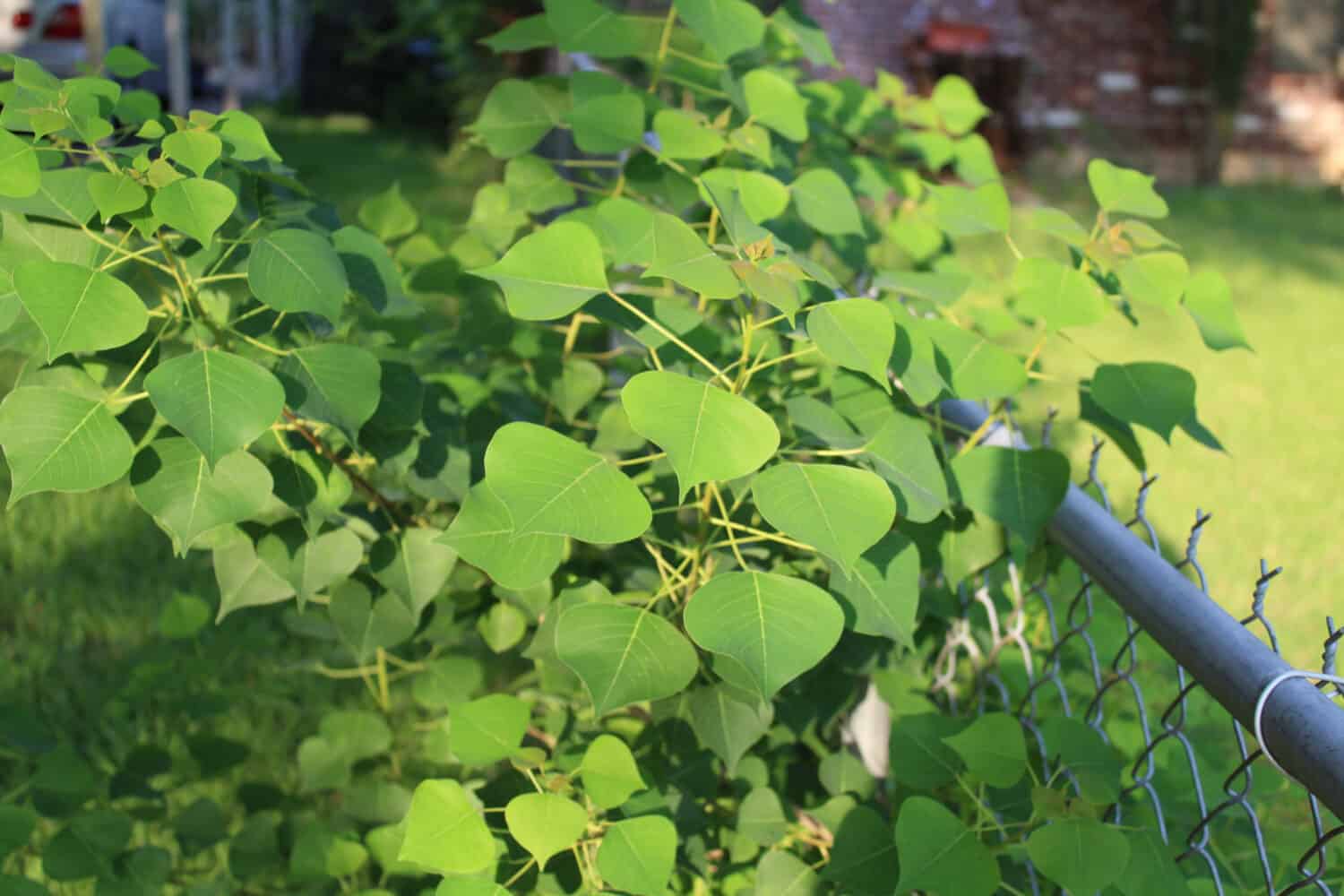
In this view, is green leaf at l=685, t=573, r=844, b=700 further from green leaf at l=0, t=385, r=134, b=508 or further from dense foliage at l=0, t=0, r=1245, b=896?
green leaf at l=0, t=385, r=134, b=508

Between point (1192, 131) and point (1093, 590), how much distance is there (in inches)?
359

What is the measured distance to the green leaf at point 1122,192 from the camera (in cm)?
128

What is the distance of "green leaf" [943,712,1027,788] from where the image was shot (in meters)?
1.07

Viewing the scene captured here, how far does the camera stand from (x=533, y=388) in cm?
160

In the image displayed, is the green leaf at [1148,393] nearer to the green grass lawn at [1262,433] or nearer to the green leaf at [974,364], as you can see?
the green leaf at [974,364]

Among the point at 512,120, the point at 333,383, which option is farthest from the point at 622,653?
the point at 512,120

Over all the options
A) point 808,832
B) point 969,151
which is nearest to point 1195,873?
point 808,832

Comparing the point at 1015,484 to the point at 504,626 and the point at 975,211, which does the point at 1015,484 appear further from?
the point at 504,626

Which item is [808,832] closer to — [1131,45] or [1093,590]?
[1093,590]

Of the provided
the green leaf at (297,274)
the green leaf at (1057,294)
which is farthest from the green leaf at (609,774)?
the green leaf at (1057,294)

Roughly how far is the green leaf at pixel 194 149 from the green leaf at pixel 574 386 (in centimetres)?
57

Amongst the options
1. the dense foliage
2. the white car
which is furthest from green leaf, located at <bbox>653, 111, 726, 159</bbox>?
the white car

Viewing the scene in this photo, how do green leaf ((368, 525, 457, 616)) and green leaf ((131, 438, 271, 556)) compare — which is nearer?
green leaf ((131, 438, 271, 556))

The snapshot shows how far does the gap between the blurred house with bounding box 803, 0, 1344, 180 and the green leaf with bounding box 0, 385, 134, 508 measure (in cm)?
935
